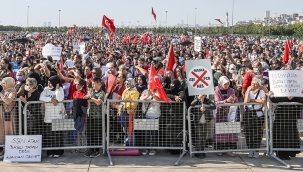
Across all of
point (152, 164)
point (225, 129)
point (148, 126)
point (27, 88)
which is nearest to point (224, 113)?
point (225, 129)

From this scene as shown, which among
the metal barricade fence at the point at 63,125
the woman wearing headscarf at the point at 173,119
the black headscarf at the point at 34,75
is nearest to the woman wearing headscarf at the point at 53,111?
the metal barricade fence at the point at 63,125

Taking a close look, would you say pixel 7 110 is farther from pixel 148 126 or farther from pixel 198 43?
pixel 198 43

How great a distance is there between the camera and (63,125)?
25.6 ft

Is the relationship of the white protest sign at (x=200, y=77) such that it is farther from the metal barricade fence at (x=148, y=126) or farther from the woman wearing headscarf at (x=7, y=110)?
the woman wearing headscarf at (x=7, y=110)

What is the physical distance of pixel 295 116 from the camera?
774cm

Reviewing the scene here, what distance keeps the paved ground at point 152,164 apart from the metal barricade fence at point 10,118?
65 cm

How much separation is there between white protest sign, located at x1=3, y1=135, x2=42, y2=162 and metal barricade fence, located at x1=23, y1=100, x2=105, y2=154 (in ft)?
0.50

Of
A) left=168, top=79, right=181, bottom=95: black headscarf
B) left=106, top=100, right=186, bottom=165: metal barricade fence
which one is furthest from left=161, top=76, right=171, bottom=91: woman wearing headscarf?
left=106, top=100, right=186, bottom=165: metal barricade fence

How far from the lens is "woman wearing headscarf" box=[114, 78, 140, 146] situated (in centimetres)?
779

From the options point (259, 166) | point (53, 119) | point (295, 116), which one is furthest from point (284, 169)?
point (53, 119)

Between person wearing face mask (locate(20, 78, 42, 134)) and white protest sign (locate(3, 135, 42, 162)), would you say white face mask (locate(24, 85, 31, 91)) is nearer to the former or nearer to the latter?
person wearing face mask (locate(20, 78, 42, 134))

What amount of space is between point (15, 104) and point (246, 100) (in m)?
4.32

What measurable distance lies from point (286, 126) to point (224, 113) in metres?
1.20

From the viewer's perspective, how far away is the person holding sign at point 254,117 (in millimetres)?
7680
